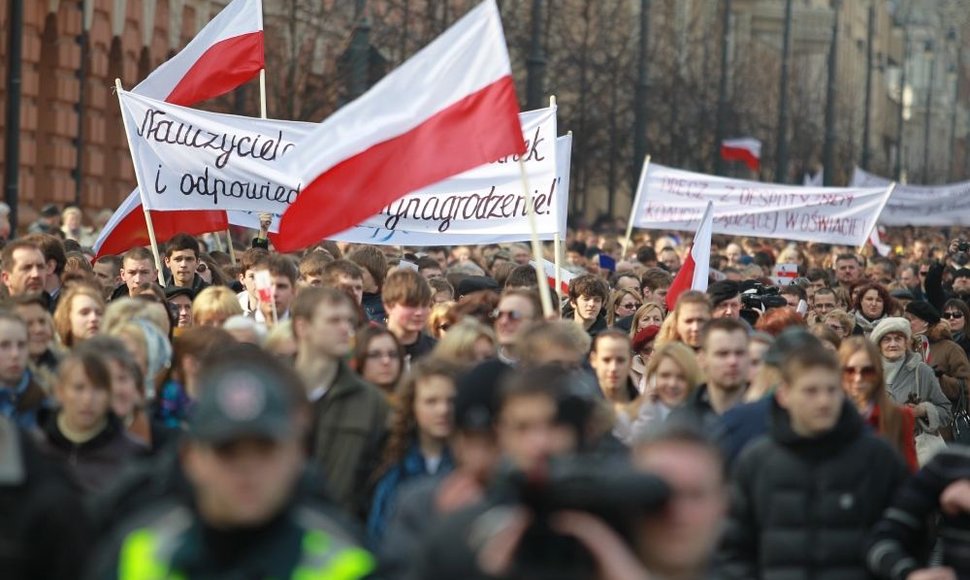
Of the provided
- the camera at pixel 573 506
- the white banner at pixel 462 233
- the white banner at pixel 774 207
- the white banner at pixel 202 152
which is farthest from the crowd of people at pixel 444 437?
the white banner at pixel 774 207

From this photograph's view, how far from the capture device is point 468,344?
25.2 feet

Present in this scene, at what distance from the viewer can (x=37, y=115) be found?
3319 centimetres

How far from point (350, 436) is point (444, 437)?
0.47 m

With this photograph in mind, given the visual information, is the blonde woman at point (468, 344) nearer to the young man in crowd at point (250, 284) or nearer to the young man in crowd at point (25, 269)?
the young man in crowd at point (250, 284)

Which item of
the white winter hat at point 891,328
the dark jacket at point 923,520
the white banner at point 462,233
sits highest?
the white banner at point 462,233

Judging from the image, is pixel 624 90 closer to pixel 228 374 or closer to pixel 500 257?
pixel 500 257

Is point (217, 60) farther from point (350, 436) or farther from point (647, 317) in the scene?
point (350, 436)

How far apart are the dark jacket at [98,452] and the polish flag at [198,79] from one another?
728 cm

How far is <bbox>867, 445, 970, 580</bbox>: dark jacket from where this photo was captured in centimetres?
658

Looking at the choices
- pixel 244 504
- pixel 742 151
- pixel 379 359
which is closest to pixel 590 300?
pixel 379 359

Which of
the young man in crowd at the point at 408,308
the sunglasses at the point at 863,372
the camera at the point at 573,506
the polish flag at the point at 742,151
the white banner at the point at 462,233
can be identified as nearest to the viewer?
the camera at the point at 573,506

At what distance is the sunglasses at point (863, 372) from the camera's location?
26.9 ft

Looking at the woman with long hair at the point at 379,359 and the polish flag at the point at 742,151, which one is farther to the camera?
the polish flag at the point at 742,151

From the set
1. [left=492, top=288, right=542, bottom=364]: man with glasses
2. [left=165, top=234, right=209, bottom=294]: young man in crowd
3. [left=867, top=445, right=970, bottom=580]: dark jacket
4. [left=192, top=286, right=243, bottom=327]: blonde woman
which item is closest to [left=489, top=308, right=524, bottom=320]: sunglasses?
[left=492, top=288, right=542, bottom=364]: man with glasses
